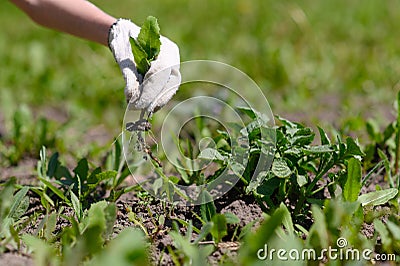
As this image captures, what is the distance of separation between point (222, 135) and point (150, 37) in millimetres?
398

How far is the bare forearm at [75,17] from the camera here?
2127 mm

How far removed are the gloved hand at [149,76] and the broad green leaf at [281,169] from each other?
418 mm

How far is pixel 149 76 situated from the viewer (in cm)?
188

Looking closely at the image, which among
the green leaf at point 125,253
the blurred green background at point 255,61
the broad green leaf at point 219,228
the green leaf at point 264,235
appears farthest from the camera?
the blurred green background at point 255,61

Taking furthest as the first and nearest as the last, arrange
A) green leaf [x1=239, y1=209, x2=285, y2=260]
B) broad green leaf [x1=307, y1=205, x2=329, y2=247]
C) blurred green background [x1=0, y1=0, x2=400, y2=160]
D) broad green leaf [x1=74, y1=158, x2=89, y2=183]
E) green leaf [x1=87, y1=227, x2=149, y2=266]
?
blurred green background [x1=0, y1=0, x2=400, y2=160] → broad green leaf [x1=74, y1=158, x2=89, y2=183] → broad green leaf [x1=307, y1=205, x2=329, y2=247] → green leaf [x1=239, y1=209, x2=285, y2=260] → green leaf [x1=87, y1=227, x2=149, y2=266]

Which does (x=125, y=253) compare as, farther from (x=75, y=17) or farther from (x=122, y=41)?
(x=75, y=17)

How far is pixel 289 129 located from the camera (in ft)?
6.20

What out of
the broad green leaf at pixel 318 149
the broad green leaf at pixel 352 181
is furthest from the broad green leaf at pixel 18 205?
the broad green leaf at pixel 352 181

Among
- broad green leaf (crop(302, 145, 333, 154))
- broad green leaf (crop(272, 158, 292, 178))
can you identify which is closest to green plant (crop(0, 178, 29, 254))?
broad green leaf (crop(272, 158, 292, 178))

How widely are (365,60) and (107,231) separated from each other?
9.08ft

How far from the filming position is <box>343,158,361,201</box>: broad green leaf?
5.76ft

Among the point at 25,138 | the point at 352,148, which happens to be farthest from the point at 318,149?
the point at 25,138

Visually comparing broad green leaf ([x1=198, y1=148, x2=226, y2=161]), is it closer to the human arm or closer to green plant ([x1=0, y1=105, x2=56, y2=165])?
the human arm

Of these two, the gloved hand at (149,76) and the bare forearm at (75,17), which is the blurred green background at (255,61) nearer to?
the bare forearm at (75,17)
